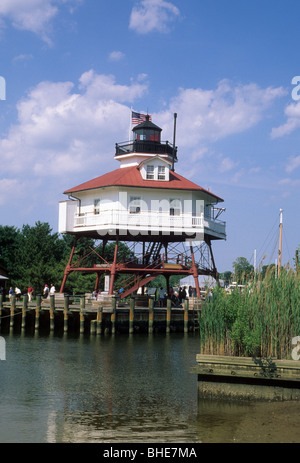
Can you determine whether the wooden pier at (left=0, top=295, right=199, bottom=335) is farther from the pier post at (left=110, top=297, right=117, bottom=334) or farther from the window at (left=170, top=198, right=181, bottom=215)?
the window at (left=170, top=198, right=181, bottom=215)

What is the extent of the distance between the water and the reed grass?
5.10 ft

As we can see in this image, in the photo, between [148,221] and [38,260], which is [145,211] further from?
[38,260]

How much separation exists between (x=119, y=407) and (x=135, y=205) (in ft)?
99.6

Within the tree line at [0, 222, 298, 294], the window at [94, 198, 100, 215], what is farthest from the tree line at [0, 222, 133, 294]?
the window at [94, 198, 100, 215]

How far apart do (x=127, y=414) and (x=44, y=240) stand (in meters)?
56.4

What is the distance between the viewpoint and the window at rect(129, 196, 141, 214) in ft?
147

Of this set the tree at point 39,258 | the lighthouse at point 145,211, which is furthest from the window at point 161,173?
the tree at point 39,258

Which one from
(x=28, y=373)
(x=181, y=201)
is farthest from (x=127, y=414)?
(x=181, y=201)

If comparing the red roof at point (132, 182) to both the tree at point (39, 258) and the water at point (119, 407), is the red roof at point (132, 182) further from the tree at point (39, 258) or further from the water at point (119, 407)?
the water at point (119, 407)

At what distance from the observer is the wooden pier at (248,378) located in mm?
14047

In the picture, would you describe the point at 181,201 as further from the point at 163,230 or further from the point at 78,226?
the point at 78,226

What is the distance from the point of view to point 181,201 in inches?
1818

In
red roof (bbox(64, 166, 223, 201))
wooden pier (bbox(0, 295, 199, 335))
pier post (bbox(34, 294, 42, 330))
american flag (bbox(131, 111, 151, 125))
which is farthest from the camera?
american flag (bbox(131, 111, 151, 125))

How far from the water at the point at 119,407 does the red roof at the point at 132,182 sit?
2037cm
